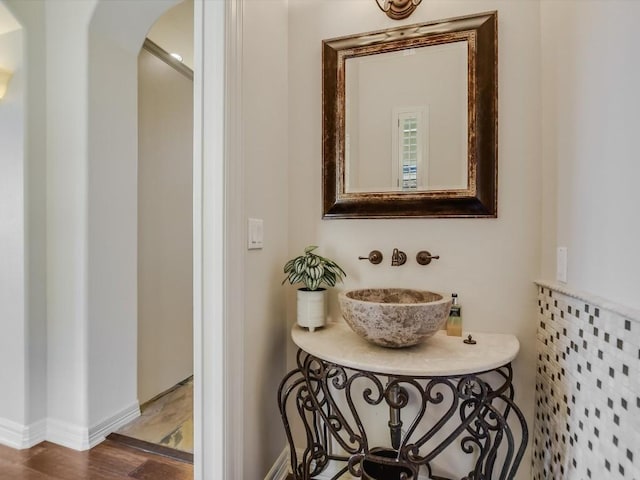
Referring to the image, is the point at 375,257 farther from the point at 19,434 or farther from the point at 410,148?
the point at 19,434

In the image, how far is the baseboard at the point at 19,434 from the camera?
169cm

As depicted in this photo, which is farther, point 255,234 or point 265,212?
point 265,212

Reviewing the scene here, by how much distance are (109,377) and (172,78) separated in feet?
6.66

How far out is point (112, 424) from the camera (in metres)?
1.85

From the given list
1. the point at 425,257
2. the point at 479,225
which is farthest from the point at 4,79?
the point at 479,225

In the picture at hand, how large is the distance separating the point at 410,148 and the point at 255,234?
0.78 m

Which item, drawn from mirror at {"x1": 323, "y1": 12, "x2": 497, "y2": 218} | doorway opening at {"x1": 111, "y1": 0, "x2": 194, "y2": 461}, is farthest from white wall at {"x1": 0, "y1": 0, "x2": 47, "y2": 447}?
mirror at {"x1": 323, "y1": 12, "x2": 497, "y2": 218}

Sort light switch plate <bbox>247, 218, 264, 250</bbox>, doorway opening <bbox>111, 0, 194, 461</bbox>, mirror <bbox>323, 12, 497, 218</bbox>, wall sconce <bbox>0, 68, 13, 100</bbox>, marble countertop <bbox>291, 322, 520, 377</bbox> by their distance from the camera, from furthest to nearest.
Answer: doorway opening <bbox>111, 0, 194, 461</bbox>, wall sconce <bbox>0, 68, 13, 100</bbox>, mirror <bbox>323, 12, 497, 218</bbox>, light switch plate <bbox>247, 218, 264, 250</bbox>, marble countertop <bbox>291, 322, 520, 377</bbox>

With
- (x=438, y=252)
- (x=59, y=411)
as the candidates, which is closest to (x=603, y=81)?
(x=438, y=252)

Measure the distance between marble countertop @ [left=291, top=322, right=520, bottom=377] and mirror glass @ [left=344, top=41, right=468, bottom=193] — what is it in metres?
0.64

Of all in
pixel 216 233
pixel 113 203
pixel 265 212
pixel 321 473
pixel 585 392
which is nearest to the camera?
pixel 585 392

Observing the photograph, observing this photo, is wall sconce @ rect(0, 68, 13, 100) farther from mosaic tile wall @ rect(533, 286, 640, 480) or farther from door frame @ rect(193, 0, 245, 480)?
mosaic tile wall @ rect(533, 286, 640, 480)

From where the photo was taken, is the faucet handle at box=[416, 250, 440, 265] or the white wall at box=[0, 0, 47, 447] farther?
the white wall at box=[0, 0, 47, 447]

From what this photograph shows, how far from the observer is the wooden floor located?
1524 millimetres
